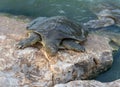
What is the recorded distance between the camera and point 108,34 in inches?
335

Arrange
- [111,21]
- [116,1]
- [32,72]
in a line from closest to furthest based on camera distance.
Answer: [32,72], [111,21], [116,1]

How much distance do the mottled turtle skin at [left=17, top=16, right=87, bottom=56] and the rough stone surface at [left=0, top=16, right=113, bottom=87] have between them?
0.12 meters

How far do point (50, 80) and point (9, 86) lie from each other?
787 millimetres

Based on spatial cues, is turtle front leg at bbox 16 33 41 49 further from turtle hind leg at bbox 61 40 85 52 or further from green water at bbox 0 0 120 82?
green water at bbox 0 0 120 82

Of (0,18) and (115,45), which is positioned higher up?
(0,18)

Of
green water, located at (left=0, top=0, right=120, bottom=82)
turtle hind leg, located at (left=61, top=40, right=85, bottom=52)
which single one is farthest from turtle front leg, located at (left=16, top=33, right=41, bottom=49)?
green water, located at (left=0, top=0, right=120, bottom=82)

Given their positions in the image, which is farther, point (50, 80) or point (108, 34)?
point (108, 34)

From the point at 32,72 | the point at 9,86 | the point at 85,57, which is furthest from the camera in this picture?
the point at 85,57

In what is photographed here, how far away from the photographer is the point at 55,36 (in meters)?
6.45

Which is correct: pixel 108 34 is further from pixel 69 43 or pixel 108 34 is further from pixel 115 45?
pixel 69 43

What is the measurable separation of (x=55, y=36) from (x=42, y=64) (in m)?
0.68

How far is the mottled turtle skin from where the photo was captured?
633cm

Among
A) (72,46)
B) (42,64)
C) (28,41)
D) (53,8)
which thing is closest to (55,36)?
(72,46)

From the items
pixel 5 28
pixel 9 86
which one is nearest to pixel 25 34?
pixel 5 28
